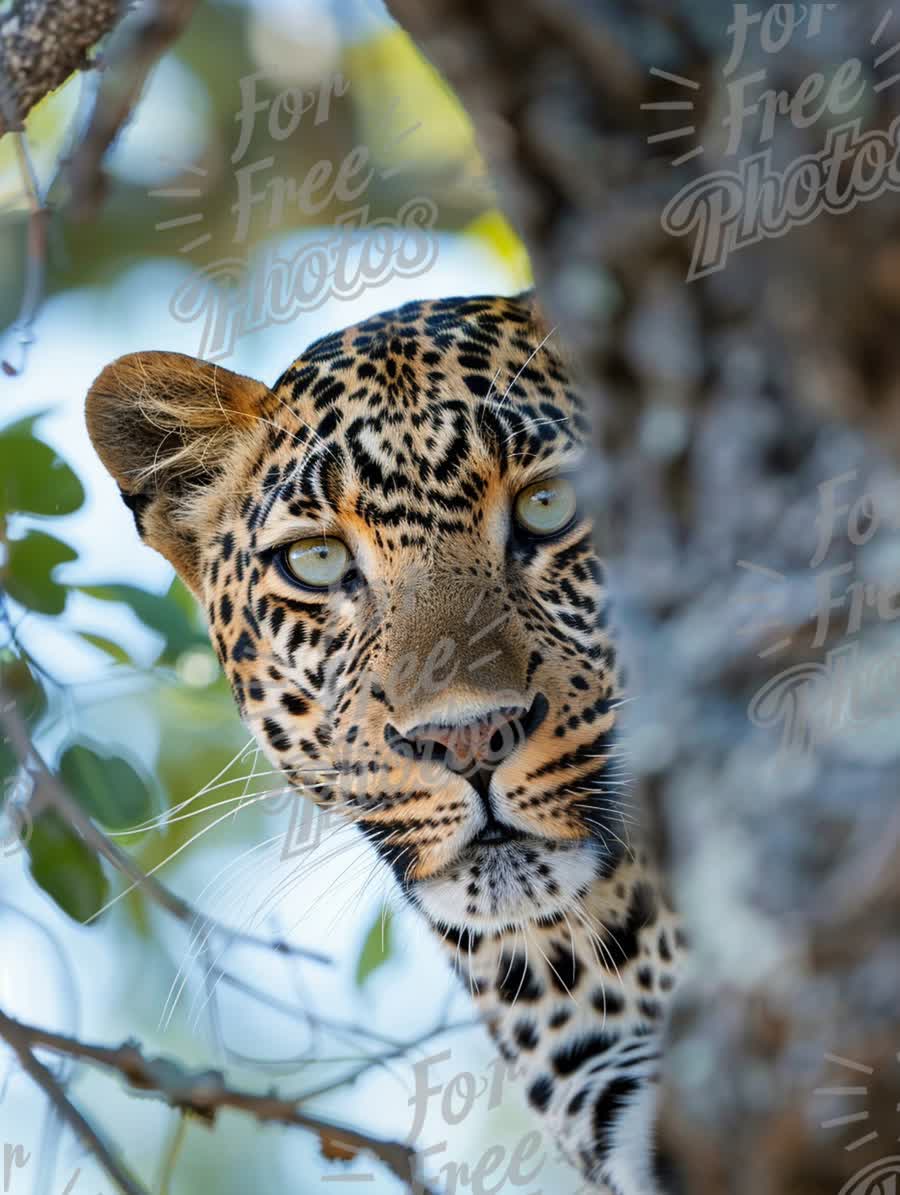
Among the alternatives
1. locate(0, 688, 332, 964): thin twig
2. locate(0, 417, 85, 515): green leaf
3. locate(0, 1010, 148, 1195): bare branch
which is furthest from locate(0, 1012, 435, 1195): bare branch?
locate(0, 417, 85, 515): green leaf

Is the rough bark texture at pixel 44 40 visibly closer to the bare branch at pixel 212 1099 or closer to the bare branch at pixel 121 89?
the bare branch at pixel 121 89

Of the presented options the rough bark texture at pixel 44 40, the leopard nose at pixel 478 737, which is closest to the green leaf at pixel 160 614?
the leopard nose at pixel 478 737

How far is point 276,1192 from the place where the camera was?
5191 mm

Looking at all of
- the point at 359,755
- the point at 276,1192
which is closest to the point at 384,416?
the point at 359,755

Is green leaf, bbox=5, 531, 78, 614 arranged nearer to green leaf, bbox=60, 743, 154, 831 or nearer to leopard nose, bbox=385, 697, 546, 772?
green leaf, bbox=60, 743, 154, 831

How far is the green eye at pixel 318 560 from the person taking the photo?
3061 millimetres

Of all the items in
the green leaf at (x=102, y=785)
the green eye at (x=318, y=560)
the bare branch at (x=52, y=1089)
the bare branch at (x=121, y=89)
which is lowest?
the bare branch at (x=52, y=1089)

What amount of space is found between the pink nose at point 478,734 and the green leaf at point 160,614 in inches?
22.6

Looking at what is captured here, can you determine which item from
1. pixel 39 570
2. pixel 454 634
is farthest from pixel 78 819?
pixel 454 634

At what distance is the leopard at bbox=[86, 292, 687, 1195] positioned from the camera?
8.57ft

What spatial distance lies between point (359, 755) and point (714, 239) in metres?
1.95

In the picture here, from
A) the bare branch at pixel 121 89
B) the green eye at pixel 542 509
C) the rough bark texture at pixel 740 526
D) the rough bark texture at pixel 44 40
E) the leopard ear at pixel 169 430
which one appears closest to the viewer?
the rough bark texture at pixel 740 526

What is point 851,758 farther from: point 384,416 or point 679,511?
point 384,416

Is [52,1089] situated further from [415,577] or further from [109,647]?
[415,577]
